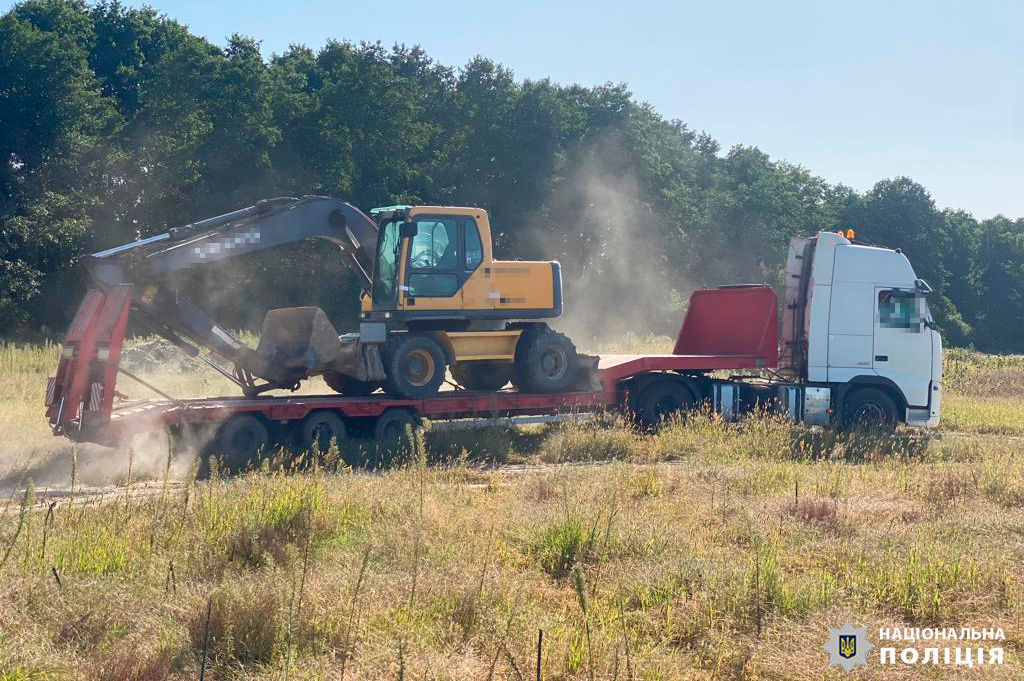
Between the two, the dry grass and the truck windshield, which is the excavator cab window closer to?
the truck windshield

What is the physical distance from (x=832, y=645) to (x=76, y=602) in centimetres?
471

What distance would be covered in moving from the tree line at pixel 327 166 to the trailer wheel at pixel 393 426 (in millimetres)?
20141

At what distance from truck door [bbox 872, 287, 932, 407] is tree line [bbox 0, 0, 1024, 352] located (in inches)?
890

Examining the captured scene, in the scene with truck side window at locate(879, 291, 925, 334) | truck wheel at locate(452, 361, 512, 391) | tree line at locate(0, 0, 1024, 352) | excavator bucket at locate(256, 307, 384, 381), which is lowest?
truck wheel at locate(452, 361, 512, 391)

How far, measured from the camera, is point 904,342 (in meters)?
17.4

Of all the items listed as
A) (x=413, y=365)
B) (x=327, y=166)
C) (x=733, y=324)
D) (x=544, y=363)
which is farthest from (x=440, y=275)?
(x=327, y=166)

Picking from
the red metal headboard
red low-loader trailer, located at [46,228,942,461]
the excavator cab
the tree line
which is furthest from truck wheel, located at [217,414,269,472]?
the tree line

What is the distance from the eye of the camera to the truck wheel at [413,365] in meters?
15.1

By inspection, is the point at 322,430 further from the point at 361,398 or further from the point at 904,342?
the point at 904,342

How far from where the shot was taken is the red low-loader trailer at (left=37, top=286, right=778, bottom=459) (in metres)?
12.9

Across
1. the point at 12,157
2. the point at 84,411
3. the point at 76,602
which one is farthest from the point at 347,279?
the point at 76,602

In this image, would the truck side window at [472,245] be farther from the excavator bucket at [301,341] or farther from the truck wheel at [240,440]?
the truck wheel at [240,440]

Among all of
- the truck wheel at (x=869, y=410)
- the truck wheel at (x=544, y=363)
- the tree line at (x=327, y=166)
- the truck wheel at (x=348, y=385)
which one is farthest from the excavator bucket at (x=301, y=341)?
the tree line at (x=327, y=166)

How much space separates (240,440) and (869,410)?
1033 cm
